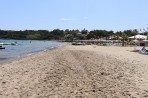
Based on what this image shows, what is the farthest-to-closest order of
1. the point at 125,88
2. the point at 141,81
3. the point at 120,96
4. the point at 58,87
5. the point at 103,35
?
1. the point at 103,35
2. the point at 141,81
3. the point at 58,87
4. the point at 125,88
5. the point at 120,96

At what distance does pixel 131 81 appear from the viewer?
12695 mm

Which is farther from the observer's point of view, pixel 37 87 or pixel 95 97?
pixel 37 87

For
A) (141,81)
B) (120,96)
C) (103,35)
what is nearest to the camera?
(120,96)

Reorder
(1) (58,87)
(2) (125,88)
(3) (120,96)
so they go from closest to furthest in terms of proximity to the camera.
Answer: (3) (120,96)
(2) (125,88)
(1) (58,87)

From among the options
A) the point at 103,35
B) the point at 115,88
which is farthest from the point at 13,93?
the point at 103,35

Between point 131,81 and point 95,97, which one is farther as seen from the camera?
point 131,81

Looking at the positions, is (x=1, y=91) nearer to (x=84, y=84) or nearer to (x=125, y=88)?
(x=84, y=84)

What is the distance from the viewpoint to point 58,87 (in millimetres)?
11766

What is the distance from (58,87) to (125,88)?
8.29 ft

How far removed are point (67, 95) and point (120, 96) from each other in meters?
1.73

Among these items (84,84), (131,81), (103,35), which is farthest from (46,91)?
(103,35)

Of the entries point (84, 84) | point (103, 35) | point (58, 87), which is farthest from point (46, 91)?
point (103, 35)

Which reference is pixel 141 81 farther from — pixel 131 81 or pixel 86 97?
pixel 86 97

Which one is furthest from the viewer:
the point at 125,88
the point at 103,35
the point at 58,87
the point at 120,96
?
the point at 103,35
